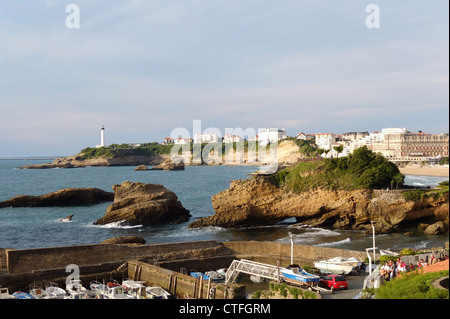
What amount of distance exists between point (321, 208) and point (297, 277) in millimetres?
22887

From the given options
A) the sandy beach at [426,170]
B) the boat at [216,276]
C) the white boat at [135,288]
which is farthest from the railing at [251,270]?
the sandy beach at [426,170]

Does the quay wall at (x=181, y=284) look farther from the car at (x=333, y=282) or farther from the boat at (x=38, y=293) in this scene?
the boat at (x=38, y=293)

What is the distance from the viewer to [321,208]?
128 ft

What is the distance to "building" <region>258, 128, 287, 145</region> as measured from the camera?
171100 mm

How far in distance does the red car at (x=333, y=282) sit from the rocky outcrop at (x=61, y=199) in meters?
50.9

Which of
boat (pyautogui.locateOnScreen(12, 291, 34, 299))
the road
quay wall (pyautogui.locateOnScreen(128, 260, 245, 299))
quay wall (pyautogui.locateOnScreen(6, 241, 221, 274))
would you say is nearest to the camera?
the road

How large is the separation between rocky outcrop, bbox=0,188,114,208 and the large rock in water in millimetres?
18287

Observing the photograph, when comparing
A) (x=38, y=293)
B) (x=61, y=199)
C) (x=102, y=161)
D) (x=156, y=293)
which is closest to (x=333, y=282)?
(x=156, y=293)

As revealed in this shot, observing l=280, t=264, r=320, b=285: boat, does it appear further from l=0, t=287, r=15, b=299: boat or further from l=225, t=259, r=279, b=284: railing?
l=0, t=287, r=15, b=299: boat

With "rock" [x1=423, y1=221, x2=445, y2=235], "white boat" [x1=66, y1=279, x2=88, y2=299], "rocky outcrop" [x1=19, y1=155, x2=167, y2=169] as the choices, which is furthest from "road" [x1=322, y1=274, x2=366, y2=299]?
"rocky outcrop" [x1=19, y1=155, x2=167, y2=169]

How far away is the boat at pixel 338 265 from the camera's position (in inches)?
800
